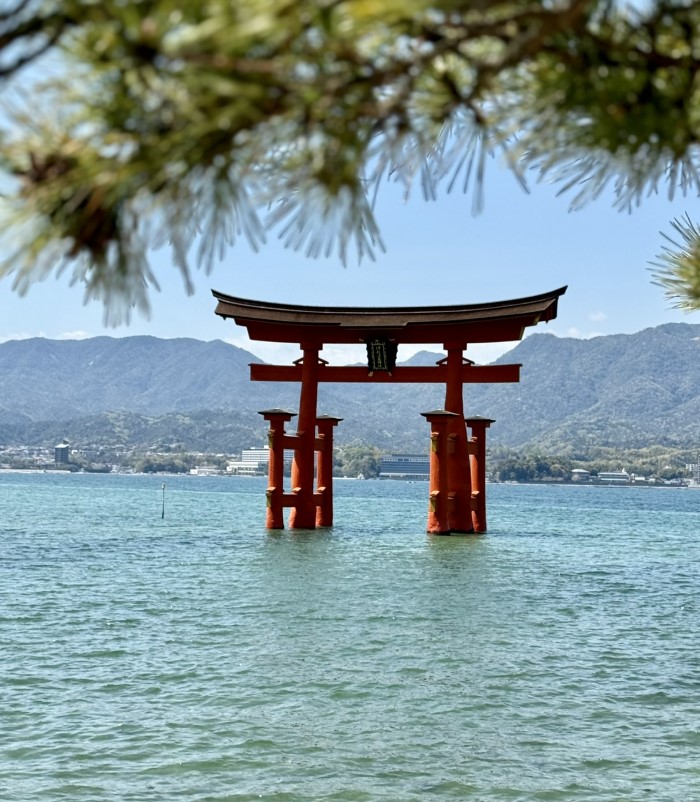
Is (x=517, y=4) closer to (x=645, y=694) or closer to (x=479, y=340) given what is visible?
(x=645, y=694)

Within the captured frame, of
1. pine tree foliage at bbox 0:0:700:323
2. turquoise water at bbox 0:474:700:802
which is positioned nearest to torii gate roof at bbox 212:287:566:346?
turquoise water at bbox 0:474:700:802

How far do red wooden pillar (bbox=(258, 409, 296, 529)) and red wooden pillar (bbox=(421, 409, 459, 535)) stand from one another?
2.86 metres

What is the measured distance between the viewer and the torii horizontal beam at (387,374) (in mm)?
19750

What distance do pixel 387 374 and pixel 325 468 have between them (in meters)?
2.47

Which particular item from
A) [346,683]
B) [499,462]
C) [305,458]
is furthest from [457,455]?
[499,462]

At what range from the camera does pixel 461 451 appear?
19.3 m

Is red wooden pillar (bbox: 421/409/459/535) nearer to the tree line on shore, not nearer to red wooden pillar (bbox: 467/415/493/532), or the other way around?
red wooden pillar (bbox: 467/415/493/532)

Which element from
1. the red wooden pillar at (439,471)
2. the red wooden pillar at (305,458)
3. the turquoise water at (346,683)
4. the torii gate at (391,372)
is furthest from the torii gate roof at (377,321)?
the turquoise water at (346,683)

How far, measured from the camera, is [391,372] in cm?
2008

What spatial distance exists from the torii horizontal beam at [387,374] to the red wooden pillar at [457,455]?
1.03 ft

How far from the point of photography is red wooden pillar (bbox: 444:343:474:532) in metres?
19.3

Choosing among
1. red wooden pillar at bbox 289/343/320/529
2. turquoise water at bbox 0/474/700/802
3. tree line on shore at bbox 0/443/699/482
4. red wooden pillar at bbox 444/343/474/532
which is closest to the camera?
turquoise water at bbox 0/474/700/802

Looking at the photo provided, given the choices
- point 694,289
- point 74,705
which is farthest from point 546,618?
point 694,289

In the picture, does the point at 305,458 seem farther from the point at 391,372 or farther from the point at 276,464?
the point at 391,372
